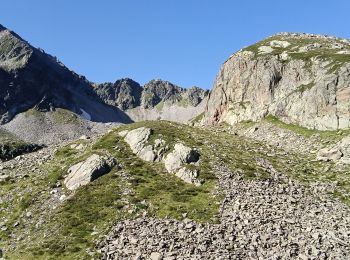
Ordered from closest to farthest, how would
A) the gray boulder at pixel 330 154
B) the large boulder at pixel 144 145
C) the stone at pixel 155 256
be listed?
the stone at pixel 155 256 < the gray boulder at pixel 330 154 < the large boulder at pixel 144 145

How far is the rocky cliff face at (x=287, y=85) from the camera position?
69562mm

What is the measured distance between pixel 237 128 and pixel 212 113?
15.4 meters

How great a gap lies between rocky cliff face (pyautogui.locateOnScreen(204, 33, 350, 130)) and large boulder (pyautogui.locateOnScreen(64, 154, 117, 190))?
1387 inches

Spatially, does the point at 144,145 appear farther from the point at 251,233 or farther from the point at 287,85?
the point at 287,85

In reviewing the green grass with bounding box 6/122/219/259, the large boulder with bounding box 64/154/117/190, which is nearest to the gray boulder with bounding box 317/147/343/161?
the green grass with bounding box 6/122/219/259

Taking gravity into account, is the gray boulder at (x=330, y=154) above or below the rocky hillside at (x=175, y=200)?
above

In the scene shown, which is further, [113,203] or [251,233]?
[113,203]

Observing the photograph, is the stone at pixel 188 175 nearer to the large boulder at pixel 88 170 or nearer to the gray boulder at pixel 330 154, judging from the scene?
the large boulder at pixel 88 170

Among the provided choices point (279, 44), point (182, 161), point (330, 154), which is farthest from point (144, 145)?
point (279, 44)

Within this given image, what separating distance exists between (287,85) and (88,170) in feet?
150

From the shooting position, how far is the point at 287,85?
266 feet

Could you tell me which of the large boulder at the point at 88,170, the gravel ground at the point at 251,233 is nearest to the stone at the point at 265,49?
the large boulder at the point at 88,170

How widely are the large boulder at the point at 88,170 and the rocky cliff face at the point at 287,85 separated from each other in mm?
35238

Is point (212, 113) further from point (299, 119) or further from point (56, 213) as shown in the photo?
point (56, 213)
